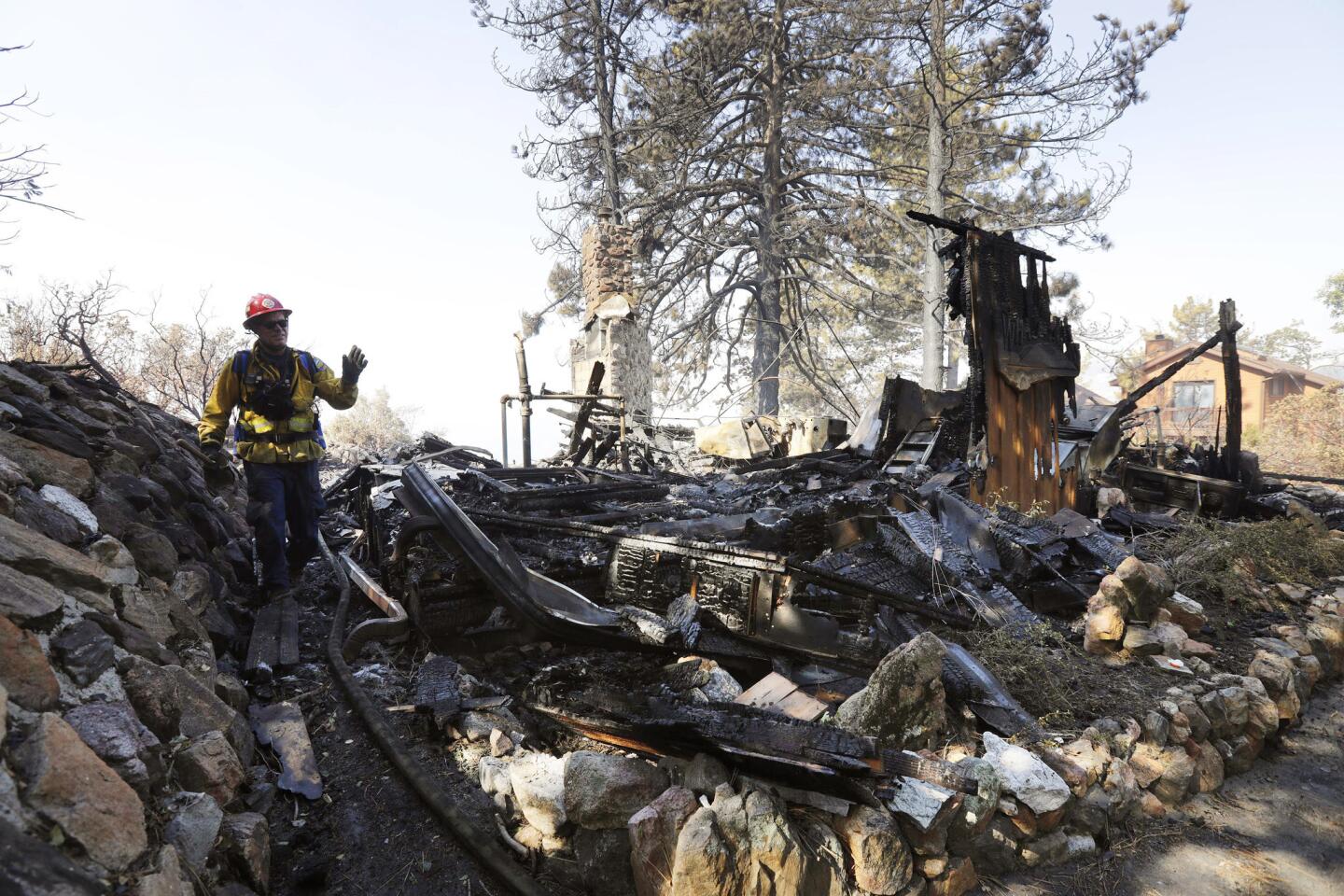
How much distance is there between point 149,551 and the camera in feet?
9.07

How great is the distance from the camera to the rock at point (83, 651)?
174cm

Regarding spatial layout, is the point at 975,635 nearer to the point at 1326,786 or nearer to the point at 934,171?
the point at 1326,786

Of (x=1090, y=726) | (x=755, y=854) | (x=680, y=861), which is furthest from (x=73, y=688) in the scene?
(x=1090, y=726)

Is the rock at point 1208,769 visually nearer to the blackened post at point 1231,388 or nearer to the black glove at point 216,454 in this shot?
the black glove at point 216,454

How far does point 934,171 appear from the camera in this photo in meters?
13.8

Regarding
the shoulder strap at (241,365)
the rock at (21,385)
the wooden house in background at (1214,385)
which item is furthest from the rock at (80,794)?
the wooden house in background at (1214,385)

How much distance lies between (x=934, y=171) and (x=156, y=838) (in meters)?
15.7

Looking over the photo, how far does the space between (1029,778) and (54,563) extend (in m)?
3.43

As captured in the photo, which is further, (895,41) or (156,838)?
(895,41)

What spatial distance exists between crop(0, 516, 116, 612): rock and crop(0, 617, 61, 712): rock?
41cm

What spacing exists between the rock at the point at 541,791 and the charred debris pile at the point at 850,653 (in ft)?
0.03

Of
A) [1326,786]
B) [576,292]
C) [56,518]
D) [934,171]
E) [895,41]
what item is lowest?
[1326,786]

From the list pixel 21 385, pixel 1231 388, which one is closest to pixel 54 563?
pixel 21 385

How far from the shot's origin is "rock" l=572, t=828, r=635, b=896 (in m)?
2.01
